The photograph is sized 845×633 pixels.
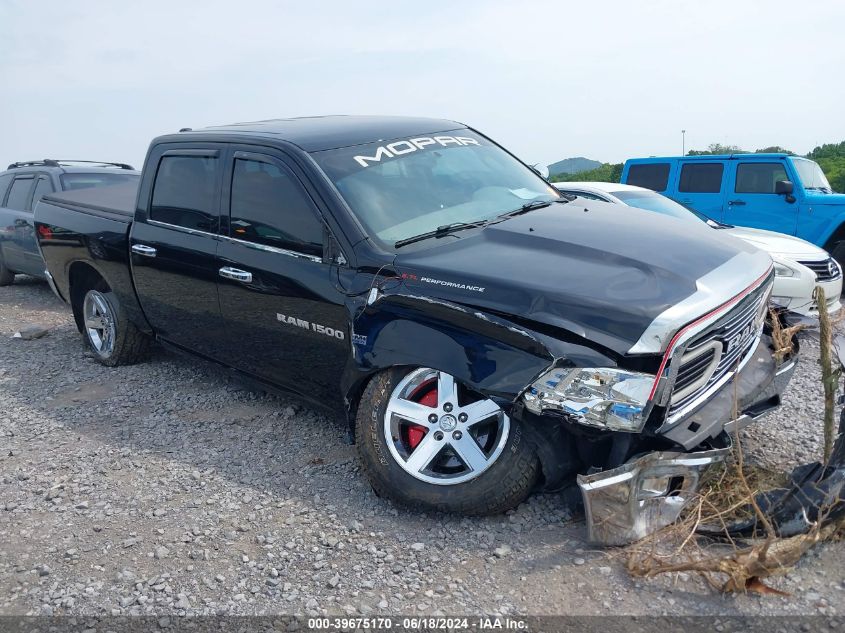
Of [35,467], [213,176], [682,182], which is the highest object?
[213,176]

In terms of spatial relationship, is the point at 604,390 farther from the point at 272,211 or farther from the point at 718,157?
the point at 718,157

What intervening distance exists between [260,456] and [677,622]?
98.2 inches

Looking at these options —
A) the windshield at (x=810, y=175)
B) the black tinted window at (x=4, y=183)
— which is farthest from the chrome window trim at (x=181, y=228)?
the windshield at (x=810, y=175)

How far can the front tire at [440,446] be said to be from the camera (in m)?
3.24

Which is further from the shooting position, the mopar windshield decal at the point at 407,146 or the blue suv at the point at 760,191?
the blue suv at the point at 760,191

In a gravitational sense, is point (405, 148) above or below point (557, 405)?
above

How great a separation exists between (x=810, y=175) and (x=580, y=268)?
8.01 meters

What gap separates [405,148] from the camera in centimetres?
432

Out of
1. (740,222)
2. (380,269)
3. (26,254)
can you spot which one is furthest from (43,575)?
(740,222)

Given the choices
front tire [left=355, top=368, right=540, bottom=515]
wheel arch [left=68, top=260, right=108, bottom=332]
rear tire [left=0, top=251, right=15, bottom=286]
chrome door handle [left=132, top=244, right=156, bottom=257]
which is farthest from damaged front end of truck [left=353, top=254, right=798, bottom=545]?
rear tire [left=0, top=251, right=15, bottom=286]

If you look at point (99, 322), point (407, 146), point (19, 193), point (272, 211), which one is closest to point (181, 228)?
point (272, 211)

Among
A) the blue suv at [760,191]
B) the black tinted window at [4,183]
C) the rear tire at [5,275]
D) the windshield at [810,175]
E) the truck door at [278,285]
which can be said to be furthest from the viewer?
the rear tire at [5,275]

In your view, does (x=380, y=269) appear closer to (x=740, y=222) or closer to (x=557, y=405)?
(x=557, y=405)

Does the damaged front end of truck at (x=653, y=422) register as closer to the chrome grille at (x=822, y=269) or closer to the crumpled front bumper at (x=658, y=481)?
the crumpled front bumper at (x=658, y=481)
